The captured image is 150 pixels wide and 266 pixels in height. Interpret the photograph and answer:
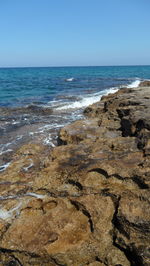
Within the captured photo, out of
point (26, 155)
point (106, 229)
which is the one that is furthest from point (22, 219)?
point (26, 155)

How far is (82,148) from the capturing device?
633 cm

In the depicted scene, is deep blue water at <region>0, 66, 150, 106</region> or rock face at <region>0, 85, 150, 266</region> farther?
deep blue water at <region>0, 66, 150, 106</region>

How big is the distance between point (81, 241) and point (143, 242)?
91 cm

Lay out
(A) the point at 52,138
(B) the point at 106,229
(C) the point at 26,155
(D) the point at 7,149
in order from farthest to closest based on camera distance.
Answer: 1. (A) the point at 52,138
2. (D) the point at 7,149
3. (C) the point at 26,155
4. (B) the point at 106,229

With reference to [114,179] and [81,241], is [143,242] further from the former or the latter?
[114,179]

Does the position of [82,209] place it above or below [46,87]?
above

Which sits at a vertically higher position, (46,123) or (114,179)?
(114,179)

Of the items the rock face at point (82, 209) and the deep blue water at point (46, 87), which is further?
the deep blue water at point (46, 87)

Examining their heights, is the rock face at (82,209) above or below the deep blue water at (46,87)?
above

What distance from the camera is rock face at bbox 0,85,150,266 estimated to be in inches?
153

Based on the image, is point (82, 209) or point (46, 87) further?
point (46, 87)

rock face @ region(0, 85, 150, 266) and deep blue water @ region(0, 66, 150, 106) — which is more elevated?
rock face @ region(0, 85, 150, 266)

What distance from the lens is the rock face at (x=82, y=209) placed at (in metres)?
3.88

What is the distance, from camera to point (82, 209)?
4.41 meters
